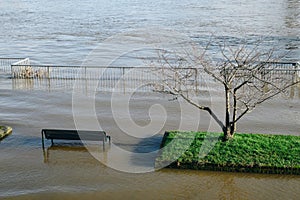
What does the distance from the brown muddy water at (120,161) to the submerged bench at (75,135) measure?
1.75 ft

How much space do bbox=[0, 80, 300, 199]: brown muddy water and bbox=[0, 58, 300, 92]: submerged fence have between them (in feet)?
11.4

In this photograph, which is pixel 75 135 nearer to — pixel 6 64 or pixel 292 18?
pixel 6 64

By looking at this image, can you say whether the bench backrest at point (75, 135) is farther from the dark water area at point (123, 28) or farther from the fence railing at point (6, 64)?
the dark water area at point (123, 28)

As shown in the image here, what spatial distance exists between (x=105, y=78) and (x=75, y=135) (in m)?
13.5

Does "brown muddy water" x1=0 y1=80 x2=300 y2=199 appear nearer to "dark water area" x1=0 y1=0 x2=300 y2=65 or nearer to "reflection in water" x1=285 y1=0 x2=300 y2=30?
"dark water area" x1=0 y1=0 x2=300 y2=65

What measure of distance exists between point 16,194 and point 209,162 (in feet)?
22.0

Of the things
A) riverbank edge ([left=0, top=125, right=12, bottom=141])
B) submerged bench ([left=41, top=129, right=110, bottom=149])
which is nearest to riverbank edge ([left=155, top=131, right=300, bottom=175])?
submerged bench ([left=41, top=129, right=110, bottom=149])

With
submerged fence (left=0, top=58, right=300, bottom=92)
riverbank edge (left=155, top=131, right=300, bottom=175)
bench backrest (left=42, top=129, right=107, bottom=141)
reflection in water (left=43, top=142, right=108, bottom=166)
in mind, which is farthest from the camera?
submerged fence (left=0, top=58, right=300, bottom=92)

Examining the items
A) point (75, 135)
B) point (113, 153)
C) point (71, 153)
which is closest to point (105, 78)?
point (75, 135)

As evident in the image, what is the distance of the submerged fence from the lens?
92.4 ft

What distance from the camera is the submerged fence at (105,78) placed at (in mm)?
28172

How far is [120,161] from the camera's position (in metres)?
16.8

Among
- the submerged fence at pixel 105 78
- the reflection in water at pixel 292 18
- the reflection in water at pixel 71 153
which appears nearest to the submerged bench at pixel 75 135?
the reflection in water at pixel 71 153

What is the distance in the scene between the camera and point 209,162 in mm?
15844
